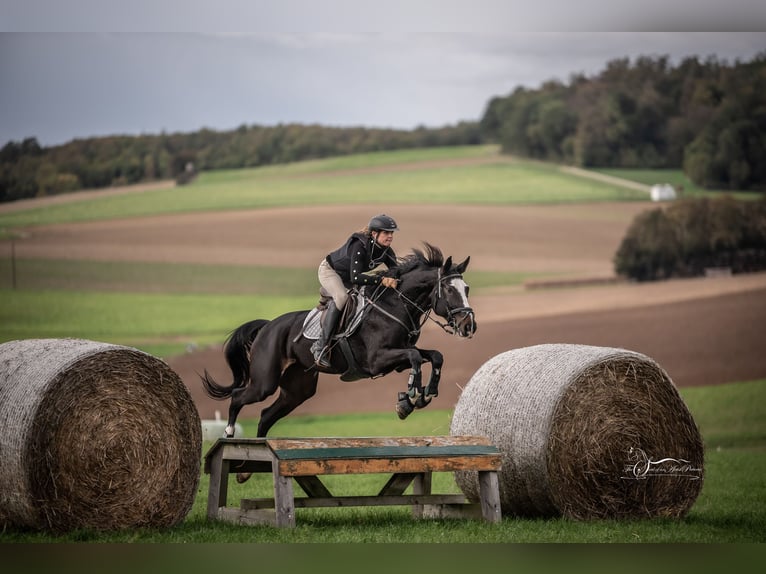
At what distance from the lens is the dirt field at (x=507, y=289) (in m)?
15.9

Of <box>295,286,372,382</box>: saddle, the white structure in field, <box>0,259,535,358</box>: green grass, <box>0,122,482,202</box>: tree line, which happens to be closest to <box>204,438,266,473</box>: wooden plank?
<box>295,286,372,382</box>: saddle

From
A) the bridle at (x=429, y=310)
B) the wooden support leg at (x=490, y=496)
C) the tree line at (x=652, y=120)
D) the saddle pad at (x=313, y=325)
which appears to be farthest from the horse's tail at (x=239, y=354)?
the tree line at (x=652, y=120)

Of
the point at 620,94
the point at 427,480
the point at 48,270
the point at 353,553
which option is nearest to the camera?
the point at 353,553

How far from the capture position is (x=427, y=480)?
→ 25.5 feet

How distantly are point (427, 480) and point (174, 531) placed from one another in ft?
6.16

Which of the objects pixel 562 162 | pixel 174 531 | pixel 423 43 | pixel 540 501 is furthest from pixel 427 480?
pixel 562 162

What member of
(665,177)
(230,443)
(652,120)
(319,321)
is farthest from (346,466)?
(652,120)

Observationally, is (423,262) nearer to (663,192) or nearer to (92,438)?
(92,438)

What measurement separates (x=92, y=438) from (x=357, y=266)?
2.06m

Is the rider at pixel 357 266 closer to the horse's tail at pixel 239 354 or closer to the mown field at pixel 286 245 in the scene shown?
the horse's tail at pixel 239 354

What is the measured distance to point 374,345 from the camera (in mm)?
7395

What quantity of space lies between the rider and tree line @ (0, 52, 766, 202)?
9102 millimetres

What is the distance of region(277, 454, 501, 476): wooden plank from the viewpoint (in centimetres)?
673

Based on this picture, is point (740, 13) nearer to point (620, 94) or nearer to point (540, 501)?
point (620, 94)
